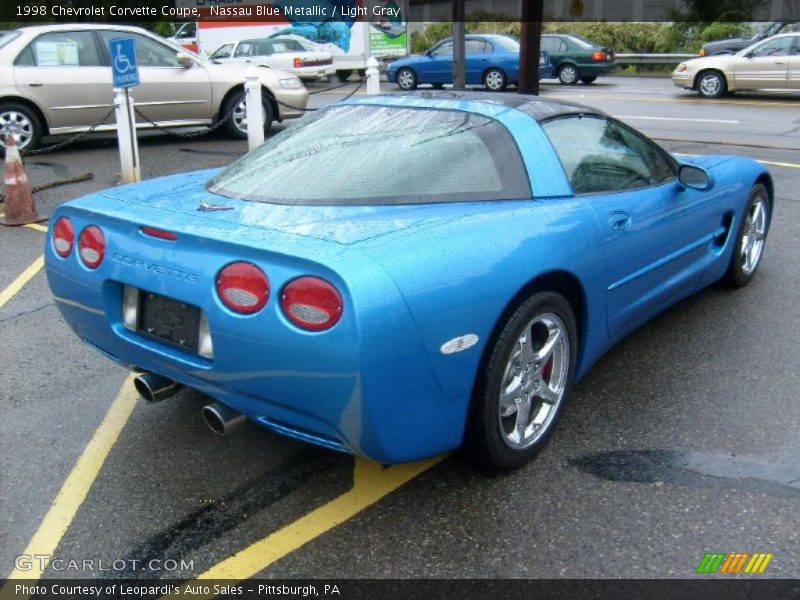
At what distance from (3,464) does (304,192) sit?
1.62 m

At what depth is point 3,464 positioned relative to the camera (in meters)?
3.36

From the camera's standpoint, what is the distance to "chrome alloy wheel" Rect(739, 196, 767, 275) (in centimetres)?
523

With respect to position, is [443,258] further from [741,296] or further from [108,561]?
[741,296]

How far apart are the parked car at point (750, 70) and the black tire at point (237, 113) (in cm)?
1035

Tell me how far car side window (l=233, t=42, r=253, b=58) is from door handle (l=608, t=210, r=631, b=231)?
18.9 meters

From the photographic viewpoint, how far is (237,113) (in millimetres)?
12039

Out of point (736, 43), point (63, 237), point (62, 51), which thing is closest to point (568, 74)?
point (736, 43)

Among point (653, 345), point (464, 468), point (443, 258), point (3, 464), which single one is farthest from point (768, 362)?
point (3, 464)

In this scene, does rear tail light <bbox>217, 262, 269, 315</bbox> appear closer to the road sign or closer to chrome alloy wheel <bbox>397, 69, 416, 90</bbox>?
the road sign

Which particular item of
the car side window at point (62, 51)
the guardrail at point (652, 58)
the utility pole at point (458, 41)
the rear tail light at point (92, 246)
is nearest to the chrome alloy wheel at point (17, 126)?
the car side window at point (62, 51)

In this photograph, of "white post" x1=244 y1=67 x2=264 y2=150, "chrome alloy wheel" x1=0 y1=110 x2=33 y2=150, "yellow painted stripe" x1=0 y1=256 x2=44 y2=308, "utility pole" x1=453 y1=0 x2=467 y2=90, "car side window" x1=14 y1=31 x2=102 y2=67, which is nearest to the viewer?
"yellow painted stripe" x1=0 y1=256 x2=44 y2=308

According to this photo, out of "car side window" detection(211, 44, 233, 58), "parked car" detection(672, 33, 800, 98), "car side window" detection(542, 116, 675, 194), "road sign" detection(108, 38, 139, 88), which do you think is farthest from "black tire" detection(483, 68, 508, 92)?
"car side window" detection(542, 116, 675, 194)

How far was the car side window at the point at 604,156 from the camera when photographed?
3715 mm

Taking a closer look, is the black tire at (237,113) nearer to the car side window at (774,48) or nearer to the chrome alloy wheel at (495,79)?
the chrome alloy wheel at (495,79)
